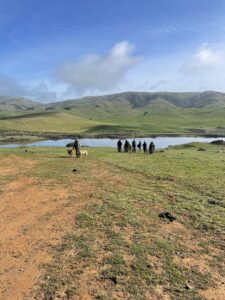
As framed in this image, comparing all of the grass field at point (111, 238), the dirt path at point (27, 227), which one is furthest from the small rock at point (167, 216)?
the dirt path at point (27, 227)

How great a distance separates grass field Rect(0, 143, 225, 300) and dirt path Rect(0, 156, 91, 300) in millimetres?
37

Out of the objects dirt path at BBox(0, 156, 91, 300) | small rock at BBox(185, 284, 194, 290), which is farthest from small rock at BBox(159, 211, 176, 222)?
small rock at BBox(185, 284, 194, 290)

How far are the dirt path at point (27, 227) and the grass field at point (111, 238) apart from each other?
37 mm

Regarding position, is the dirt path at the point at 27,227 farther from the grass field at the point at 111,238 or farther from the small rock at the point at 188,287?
the small rock at the point at 188,287

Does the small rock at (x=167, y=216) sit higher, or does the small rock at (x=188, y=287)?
the small rock at (x=167, y=216)

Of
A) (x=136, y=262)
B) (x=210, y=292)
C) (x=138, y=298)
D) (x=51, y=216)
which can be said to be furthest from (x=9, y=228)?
(x=210, y=292)

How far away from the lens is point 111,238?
1491 centimetres

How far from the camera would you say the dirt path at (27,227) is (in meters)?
11.9

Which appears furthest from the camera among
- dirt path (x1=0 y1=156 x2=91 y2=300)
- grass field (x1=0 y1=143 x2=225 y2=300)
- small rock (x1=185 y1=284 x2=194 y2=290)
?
dirt path (x1=0 y1=156 x2=91 y2=300)

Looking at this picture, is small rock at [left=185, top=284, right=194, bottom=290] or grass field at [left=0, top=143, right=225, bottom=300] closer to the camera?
small rock at [left=185, top=284, right=194, bottom=290]

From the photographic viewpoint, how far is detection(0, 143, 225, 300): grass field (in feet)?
37.3

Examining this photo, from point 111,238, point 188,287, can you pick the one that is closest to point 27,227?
point 111,238

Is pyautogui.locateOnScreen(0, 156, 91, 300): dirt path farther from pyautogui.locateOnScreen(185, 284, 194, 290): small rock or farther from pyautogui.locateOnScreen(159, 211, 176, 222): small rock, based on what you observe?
pyautogui.locateOnScreen(185, 284, 194, 290): small rock

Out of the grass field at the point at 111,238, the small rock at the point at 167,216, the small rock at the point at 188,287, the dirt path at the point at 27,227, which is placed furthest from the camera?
the small rock at the point at 167,216
